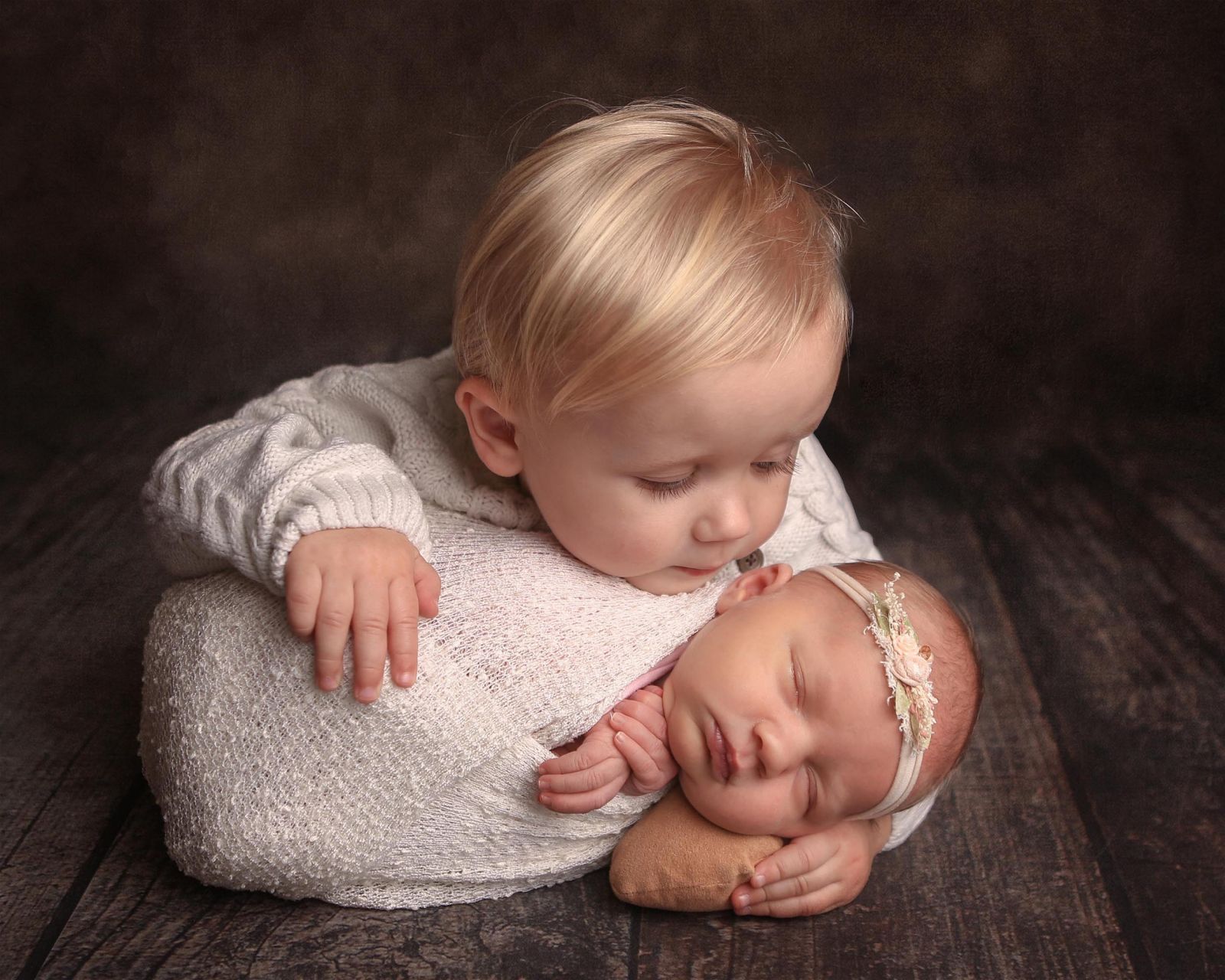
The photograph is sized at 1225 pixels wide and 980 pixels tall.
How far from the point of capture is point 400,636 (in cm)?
110

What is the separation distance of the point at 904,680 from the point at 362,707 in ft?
1.49

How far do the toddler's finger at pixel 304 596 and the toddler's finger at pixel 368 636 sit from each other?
3 cm

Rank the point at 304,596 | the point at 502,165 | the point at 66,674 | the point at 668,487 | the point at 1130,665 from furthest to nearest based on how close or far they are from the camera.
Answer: the point at 502,165 < the point at 1130,665 < the point at 66,674 < the point at 668,487 < the point at 304,596

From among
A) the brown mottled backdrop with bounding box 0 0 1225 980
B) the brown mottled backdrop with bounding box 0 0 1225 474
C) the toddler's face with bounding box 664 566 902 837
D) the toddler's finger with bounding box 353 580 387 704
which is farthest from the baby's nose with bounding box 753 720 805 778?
the brown mottled backdrop with bounding box 0 0 1225 474

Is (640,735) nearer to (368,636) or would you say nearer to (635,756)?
(635,756)

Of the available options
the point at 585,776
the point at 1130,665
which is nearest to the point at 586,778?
the point at 585,776

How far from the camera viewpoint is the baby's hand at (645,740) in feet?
3.87

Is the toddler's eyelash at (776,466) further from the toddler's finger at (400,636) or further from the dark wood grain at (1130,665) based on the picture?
the dark wood grain at (1130,665)

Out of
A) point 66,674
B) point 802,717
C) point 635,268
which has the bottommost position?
point 66,674

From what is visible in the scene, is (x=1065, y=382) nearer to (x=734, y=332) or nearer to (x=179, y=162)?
(x=734, y=332)

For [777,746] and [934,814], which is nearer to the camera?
[777,746]

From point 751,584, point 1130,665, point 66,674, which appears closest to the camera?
point 751,584

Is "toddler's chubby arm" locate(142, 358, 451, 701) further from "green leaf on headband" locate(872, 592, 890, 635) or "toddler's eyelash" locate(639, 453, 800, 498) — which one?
"green leaf on headband" locate(872, 592, 890, 635)

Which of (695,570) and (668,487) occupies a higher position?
(668,487)
